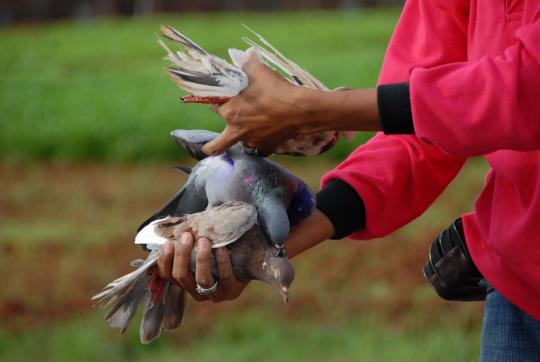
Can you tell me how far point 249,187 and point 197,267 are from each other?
6.1 inches

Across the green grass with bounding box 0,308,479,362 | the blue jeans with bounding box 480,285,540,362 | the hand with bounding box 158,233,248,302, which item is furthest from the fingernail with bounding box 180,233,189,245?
the green grass with bounding box 0,308,479,362

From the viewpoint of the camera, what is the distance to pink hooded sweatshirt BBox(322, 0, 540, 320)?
3.72ft

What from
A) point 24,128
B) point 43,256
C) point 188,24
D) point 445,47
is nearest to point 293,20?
point 188,24

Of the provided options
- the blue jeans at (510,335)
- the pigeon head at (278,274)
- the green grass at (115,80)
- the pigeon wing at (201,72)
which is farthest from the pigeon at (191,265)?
the green grass at (115,80)

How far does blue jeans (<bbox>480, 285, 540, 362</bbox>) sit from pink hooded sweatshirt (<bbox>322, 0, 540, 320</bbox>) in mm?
40

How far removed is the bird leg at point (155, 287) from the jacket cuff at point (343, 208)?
30cm

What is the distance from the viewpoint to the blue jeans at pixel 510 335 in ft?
4.96

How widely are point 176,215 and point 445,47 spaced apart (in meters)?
0.54

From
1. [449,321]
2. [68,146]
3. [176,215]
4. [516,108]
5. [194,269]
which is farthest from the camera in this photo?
[68,146]

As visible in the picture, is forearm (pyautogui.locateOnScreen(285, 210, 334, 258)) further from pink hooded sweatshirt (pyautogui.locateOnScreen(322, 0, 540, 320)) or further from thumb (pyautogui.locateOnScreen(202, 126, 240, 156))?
thumb (pyautogui.locateOnScreen(202, 126, 240, 156))

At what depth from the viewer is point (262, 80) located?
1.20m

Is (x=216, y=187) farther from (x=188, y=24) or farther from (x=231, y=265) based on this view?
(x=188, y=24)

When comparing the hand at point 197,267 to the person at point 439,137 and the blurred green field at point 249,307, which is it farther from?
the blurred green field at point 249,307

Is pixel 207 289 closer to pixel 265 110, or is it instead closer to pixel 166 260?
pixel 166 260
